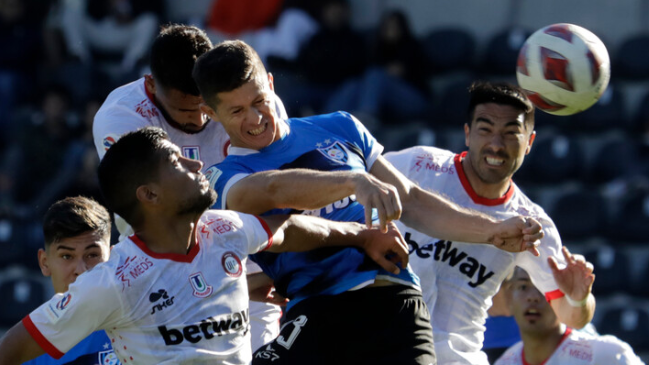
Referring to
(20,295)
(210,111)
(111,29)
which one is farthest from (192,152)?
(111,29)

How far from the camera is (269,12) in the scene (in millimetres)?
13148

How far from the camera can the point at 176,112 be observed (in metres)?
5.54

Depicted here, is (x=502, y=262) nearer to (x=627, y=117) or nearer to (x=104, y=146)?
(x=104, y=146)

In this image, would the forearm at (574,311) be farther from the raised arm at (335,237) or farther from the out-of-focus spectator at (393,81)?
the out-of-focus spectator at (393,81)

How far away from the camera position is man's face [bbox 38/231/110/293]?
16.4ft

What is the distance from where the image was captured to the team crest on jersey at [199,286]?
13.2 feet

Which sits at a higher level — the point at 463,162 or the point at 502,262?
the point at 463,162

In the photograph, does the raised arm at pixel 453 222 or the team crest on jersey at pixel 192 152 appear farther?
the team crest on jersey at pixel 192 152

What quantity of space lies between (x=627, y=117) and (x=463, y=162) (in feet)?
21.7

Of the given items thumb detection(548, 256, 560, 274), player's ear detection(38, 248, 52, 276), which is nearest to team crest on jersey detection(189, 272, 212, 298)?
player's ear detection(38, 248, 52, 276)

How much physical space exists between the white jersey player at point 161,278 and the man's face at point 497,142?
1871 mm

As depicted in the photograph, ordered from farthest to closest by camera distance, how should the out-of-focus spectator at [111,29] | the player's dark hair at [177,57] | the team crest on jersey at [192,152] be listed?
the out-of-focus spectator at [111,29]
the team crest on jersey at [192,152]
the player's dark hair at [177,57]

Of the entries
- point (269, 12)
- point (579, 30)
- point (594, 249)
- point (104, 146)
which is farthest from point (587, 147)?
point (104, 146)

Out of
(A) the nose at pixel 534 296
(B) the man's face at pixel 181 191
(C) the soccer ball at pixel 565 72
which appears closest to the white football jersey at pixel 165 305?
(B) the man's face at pixel 181 191
